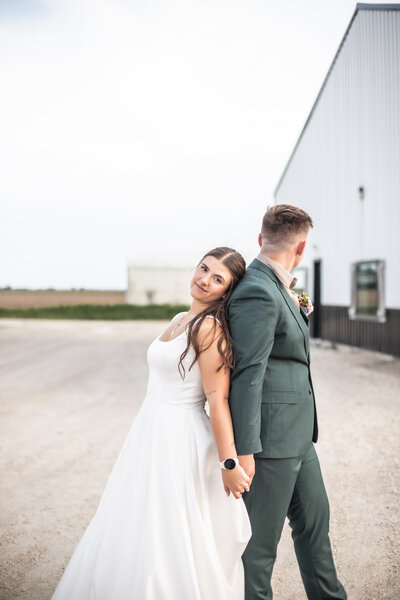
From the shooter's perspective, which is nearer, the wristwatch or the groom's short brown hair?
the wristwatch

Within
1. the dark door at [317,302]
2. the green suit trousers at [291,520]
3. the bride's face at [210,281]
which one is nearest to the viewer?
the green suit trousers at [291,520]

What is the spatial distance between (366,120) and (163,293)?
3018cm

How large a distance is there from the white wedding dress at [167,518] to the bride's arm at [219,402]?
0.41ft

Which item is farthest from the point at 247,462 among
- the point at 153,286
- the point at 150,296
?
the point at 150,296

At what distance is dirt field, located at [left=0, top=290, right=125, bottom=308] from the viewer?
43.1m

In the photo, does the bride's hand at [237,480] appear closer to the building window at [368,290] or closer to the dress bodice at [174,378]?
the dress bodice at [174,378]

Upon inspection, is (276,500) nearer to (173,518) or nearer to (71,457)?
(173,518)

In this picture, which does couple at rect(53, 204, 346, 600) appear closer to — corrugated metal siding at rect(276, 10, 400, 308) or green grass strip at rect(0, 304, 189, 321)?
corrugated metal siding at rect(276, 10, 400, 308)

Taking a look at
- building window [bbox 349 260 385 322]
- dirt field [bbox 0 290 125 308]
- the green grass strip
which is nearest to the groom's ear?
building window [bbox 349 260 385 322]

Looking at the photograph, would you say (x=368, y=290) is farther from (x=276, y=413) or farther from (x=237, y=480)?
(x=237, y=480)

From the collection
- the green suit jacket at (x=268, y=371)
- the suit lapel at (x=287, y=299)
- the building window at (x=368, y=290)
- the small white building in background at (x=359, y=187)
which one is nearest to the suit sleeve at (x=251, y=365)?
the green suit jacket at (x=268, y=371)

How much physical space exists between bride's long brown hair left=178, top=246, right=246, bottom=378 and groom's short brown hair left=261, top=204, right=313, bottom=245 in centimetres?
18

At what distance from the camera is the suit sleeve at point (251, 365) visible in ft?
6.35

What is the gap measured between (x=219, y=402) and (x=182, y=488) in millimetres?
426
